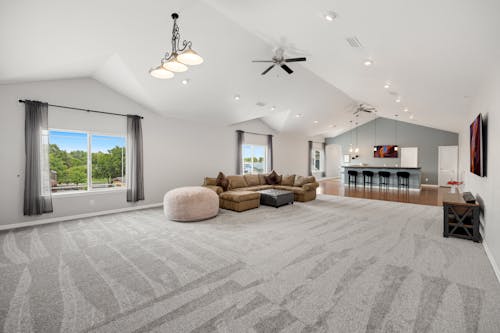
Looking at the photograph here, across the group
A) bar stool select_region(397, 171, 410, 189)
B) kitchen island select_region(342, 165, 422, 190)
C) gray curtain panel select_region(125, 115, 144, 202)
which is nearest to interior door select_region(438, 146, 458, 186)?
kitchen island select_region(342, 165, 422, 190)

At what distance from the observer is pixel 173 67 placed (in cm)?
271

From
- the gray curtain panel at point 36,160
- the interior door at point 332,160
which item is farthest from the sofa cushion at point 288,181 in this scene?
the interior door at point 332,160

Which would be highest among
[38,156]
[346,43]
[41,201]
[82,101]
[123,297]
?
[346,43]

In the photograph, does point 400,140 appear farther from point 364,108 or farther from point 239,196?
point 239,196

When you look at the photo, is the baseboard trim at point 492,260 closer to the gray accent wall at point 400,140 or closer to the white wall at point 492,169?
the white wall at point 492,169

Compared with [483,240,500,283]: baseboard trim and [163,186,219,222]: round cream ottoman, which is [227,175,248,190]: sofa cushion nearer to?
[163,186,219,222]: round cream ottoman

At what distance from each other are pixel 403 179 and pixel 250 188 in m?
7.40

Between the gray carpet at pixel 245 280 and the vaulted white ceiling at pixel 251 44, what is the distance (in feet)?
8.99

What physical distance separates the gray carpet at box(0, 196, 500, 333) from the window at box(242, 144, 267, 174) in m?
5.65

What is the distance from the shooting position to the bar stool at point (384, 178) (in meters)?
9.98

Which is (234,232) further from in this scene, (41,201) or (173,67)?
(41,201)

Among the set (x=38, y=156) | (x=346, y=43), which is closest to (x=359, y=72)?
(x=346, y=43)

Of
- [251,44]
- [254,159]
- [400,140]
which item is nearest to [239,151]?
[254,159]

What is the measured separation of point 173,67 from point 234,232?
287 centimetres
